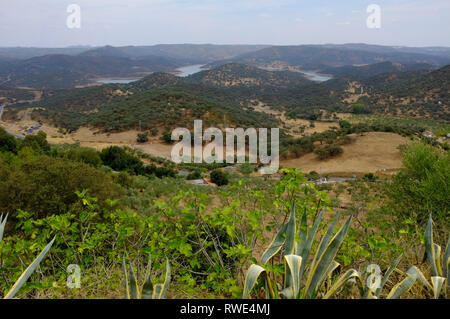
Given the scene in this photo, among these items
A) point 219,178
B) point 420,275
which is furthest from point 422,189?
point 219,178

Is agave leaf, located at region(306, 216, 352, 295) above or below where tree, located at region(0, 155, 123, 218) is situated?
above

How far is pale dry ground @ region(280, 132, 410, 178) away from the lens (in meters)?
24.6

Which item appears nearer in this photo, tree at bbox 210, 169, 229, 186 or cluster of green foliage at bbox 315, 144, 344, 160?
tree at bbox 210, 169, 229, 186

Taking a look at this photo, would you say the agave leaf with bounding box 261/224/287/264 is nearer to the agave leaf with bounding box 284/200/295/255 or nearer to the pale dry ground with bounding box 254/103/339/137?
the agave leaf with bounding box 284/200/295/255

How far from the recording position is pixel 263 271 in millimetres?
2131

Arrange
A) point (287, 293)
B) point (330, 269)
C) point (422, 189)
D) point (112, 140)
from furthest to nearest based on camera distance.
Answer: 1. point (112, 140)
2. point (422, 189)
3. point (330, 269)
4. point (287, 293)

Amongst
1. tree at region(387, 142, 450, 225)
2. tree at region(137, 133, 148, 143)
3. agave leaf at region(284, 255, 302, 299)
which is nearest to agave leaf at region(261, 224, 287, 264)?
agave leaf at region(284, 255, 302, 299)

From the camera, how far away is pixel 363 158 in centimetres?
2645

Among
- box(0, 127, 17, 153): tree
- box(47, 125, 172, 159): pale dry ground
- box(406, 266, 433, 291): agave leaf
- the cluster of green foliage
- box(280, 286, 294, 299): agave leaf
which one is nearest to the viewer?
box(280, 286, 294, 299): agave leaf

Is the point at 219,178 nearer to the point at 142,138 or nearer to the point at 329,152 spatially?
the point at 329,152

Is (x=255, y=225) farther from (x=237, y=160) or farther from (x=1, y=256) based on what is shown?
(x=237, y=160)

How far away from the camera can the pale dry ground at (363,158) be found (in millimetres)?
24650

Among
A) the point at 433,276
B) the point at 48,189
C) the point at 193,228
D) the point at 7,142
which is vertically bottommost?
the point at 7,142

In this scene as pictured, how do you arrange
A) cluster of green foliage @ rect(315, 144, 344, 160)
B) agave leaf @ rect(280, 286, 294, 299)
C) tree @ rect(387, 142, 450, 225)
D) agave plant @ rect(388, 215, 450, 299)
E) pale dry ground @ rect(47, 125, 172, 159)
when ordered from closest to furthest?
agave leaf @ rect(280, 286, 294, 299) < agave plant @ rect(388, 215, 450, 299) < tree @ rect(387, 142, 450, 225) < cluster of green foliage @ rect(315, 144, 344, 160) < pale dry ground @ rect(47, 125, 172, 159)
